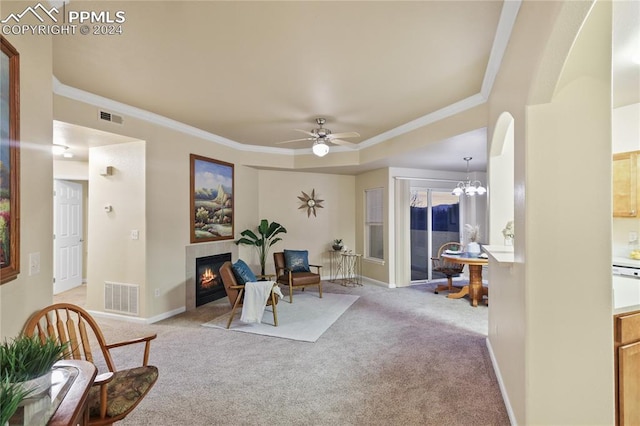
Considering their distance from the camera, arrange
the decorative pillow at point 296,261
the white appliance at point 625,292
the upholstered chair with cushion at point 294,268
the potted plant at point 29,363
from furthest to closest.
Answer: the decorative pillow at point 296,261 → the upholstered chair with cushion at point 294,268 → the white appliance at point 625,292 → the potted plant at point 29,363

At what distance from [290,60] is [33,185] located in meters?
2.02

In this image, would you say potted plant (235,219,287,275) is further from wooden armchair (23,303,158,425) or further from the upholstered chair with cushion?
wooden armchair (23,303,158,425)

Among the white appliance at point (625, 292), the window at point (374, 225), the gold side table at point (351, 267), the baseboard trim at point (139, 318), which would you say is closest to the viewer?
the white appliance at point (625, 292)

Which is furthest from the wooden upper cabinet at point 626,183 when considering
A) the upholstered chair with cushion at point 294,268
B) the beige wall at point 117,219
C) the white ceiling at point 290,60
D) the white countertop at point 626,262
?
the beige wall at point 117,219

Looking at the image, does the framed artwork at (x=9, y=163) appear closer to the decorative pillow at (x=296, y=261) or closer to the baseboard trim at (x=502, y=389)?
the baseboard trim at (x=502, y=389)

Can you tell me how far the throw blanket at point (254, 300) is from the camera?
392cm

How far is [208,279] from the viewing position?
5145 mm

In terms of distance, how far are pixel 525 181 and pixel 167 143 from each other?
436 centimetres

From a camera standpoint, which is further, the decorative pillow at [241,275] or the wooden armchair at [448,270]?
the wooden armchair at [448,270]

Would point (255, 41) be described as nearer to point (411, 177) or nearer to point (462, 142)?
point (462, 142)

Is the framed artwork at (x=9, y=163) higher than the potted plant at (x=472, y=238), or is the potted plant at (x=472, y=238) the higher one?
the framed artwork at (x=9, y=163)

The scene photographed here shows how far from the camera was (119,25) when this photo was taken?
2.20 metres

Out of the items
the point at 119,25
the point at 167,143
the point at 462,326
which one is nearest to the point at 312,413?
the point at 462,326

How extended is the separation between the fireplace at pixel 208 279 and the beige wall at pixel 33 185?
10.5ft
